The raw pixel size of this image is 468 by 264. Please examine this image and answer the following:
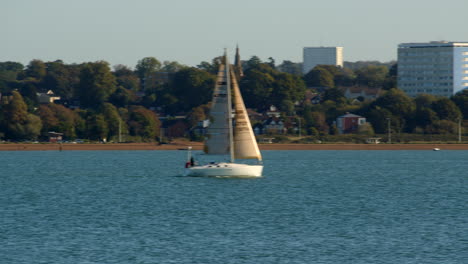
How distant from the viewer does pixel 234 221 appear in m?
51.2

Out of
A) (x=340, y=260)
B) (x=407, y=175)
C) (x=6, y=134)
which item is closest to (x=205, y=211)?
(x=340, y=260)

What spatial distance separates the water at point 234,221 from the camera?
3928 cm

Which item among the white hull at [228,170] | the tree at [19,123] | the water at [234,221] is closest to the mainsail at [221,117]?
the white hull at [228,170]

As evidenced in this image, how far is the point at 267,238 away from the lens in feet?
144

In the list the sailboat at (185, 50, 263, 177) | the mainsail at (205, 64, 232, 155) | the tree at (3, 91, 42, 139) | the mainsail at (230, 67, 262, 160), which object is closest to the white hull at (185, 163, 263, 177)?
the sailboat at (185, 50, 263, 177)

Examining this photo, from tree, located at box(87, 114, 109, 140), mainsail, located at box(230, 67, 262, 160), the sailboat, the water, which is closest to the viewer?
the water

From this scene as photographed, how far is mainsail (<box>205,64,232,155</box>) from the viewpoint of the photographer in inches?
2977

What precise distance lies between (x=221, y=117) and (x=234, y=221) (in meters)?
25.7

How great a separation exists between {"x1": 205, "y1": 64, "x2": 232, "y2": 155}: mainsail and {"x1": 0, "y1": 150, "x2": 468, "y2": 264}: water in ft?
11.1

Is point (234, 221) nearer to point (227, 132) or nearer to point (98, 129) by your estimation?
point (227, 132)

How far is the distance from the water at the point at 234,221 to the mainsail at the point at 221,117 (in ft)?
11.1

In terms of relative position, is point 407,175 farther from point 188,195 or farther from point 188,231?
point 188,231

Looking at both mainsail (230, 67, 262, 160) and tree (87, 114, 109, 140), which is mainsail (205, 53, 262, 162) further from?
tree (87, 114, 109, 140)

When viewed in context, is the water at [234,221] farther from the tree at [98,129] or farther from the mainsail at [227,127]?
the tree at [98,129]
